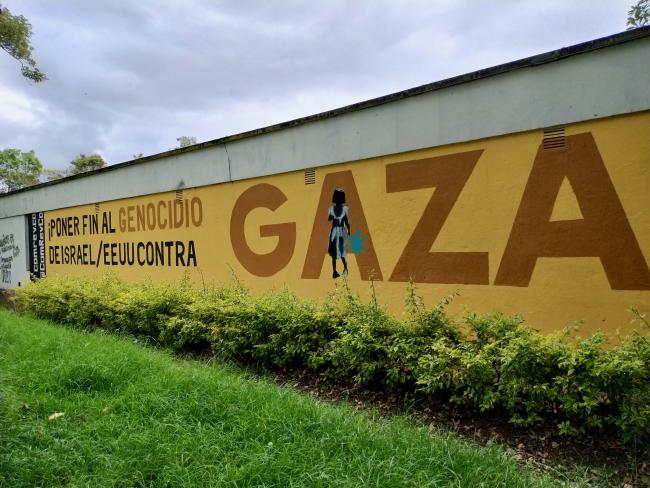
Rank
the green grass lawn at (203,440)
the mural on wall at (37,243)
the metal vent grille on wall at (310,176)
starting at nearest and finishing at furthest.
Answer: the green grass lawn at (203,440), the metal vent grille on wall at (310,176), the mural on wall at (37,243)

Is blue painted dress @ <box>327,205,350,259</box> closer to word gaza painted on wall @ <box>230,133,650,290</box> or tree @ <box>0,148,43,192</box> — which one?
word gaza painted on wall @ <box>230,133,650,290</box>

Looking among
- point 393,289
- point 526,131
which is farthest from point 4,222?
point 526,131

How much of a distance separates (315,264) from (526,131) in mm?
3360

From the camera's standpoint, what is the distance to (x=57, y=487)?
281cm

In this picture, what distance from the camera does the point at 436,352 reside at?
4.05 meters

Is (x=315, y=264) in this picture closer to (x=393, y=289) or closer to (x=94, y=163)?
(x=393, y=289)

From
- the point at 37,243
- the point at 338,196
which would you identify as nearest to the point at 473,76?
the point at 338,196

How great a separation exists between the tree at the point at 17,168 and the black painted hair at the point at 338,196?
35942 mm

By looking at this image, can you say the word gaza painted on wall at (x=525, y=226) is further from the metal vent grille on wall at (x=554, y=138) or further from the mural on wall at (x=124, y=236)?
the mural on wall at (x=124, y=236)

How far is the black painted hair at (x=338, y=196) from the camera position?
672 cm

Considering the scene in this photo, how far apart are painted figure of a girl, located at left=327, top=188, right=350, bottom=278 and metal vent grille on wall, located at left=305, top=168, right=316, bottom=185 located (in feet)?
1.63

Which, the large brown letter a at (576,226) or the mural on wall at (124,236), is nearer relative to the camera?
the large brown letter a at (576,226)

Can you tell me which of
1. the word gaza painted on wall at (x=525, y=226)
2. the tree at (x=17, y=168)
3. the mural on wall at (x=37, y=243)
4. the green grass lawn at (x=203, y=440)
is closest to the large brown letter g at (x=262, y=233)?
the word gaza painted on wall at (x=525, y=226)

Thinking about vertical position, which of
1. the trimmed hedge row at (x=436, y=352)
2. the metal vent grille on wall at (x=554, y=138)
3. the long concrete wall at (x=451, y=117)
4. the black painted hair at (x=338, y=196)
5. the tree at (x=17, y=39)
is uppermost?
the tree at (x=17, y=39)
